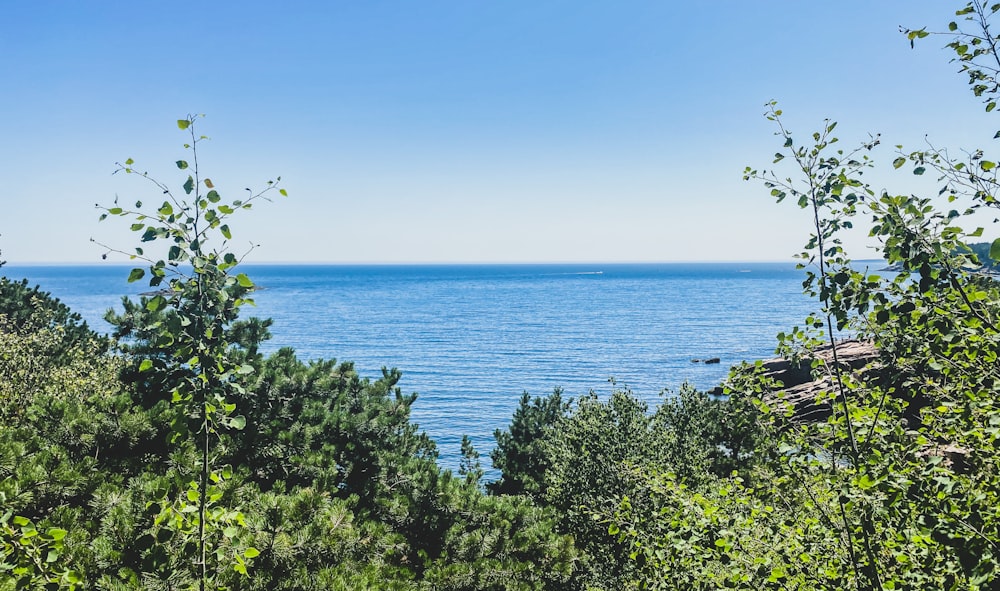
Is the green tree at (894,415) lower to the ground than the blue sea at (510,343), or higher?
higher

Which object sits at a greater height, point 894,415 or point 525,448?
point 894,415

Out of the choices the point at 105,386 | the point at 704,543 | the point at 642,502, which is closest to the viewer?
the point at 704,543

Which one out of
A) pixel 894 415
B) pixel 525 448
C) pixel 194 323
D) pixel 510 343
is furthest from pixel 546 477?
pixel 510 343

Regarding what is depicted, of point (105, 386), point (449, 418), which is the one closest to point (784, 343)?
point (105, 386)

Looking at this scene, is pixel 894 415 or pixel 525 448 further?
pixel 525 448

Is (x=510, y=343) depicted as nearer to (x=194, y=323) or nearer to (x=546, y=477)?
(x=546, y=477)

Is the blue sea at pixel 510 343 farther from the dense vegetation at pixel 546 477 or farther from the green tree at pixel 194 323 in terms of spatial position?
the green tree at pixel 194 323

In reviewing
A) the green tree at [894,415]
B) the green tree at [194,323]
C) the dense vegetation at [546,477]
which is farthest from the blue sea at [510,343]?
the green tree at [194,323]

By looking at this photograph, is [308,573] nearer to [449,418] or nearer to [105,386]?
[105,386]

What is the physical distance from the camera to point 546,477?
17094 mm

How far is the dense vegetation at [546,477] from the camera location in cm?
328

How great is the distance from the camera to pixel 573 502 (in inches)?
546

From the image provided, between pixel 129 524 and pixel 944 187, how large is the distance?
8.45m

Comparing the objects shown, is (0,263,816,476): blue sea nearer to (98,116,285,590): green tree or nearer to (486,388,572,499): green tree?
(486,388,572,499): green tree
